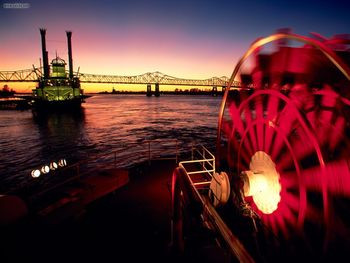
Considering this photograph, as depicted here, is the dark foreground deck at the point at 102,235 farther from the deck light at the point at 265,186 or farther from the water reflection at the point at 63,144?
the water reflection at the point at 63,144

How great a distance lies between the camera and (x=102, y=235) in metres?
5.42

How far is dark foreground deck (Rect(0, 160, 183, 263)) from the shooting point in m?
4.71

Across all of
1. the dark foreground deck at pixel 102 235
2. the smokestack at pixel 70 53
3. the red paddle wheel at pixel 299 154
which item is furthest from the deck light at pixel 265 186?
the smokestack at pixel 70 53

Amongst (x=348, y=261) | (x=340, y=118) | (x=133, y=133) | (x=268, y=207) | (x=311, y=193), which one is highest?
(x=340, y=118)

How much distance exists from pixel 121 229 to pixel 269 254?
297 centimetres

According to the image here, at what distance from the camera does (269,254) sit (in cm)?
483

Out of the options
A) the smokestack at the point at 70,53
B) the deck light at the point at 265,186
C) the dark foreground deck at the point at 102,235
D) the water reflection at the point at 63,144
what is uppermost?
the smokestack at the point at 70,53

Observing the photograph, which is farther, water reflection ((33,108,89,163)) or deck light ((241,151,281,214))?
water reflection ((33,108,89,163))

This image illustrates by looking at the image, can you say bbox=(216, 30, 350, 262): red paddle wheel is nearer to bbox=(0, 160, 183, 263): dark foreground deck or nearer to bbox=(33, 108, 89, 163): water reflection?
bbox=(0, 160, 183, 263): dark foreground deck

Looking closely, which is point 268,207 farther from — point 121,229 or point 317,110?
point 121,229

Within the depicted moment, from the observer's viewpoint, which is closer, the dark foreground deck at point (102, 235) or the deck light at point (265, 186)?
the deck light at point (265, 186)

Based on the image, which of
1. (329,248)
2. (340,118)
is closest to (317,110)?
(340,118)

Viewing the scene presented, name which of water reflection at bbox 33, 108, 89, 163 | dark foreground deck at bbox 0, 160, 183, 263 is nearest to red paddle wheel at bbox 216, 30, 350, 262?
dark foreground deck at bbox 0, 160, 183, 263

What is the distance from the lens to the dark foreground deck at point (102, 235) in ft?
15.4
